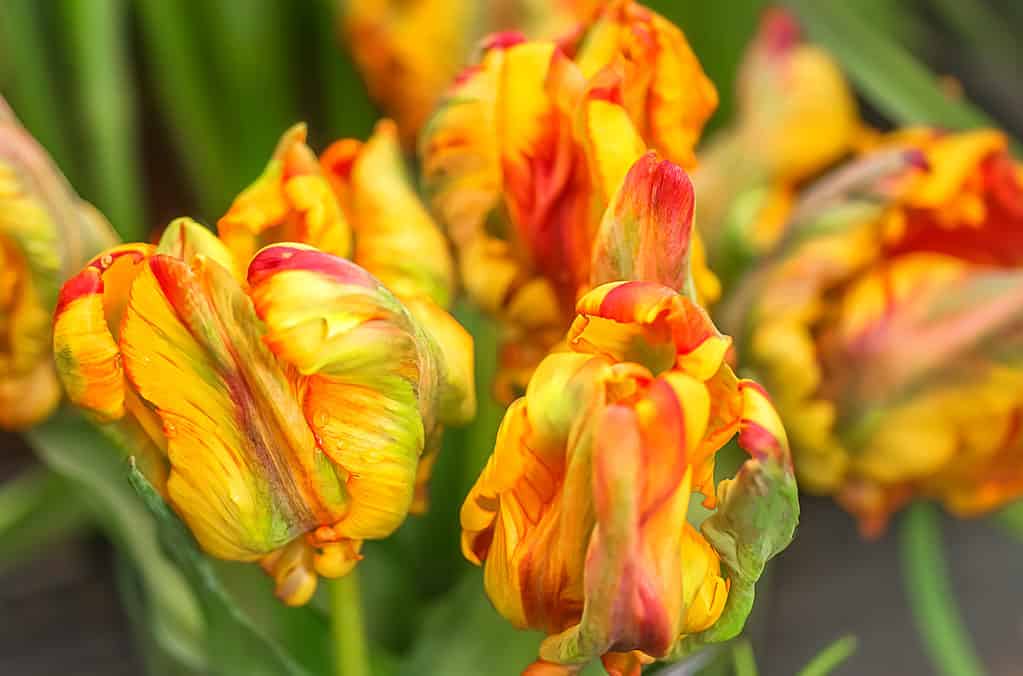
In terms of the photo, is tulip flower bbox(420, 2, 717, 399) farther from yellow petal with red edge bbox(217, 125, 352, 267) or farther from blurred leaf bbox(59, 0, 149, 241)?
blurred leaf bbox(59, 0, 149, 241)

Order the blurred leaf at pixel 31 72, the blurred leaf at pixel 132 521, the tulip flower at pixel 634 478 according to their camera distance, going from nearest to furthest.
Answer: the tulip flower at pixel 634 478, the blurred leaf at pixel 132 521, the blurred leaf at pixel 31 72

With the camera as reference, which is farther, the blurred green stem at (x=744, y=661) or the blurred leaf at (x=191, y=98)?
the blurred leaf at (x=191, y=98)

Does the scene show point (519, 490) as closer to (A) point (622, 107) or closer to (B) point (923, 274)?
(A) point (622, 107)

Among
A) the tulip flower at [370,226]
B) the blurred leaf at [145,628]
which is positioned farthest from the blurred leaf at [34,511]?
the tulip flower at [370,226]

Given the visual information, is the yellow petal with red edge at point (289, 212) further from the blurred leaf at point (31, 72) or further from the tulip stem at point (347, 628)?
the blurred leaf at point (31, 72)

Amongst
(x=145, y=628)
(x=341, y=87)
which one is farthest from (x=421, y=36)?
(x=145, y=628)

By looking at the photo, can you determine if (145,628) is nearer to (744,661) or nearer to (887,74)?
(744,661)

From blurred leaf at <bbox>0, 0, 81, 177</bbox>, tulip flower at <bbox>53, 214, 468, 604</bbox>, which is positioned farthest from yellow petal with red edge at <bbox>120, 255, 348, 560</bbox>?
blurred leaf at <bbox>0, 0, 81, 177</bbox>
